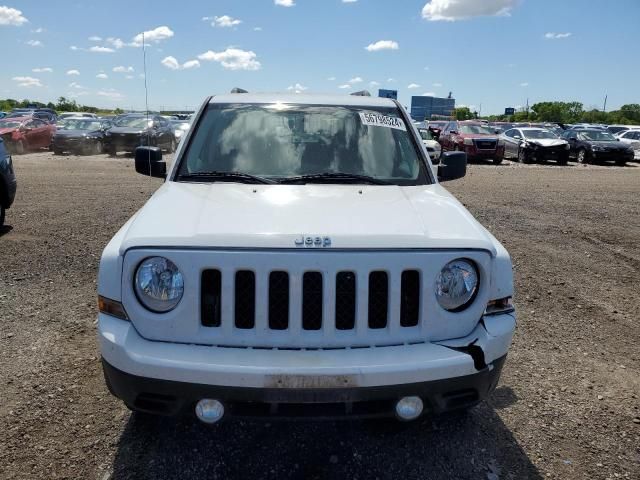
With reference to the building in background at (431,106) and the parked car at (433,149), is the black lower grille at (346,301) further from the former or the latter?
the building in background at (431,106)

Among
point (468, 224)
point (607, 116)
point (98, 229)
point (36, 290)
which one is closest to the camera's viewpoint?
point (468, 224)

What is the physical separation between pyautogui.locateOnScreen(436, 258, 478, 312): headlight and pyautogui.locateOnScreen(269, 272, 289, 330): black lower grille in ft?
2.30

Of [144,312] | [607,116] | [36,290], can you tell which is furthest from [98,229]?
[607,116]

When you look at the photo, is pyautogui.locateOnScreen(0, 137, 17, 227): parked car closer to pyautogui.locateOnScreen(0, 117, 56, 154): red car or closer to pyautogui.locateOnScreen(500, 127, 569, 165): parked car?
pyautogui.locateOnScreen(0, 117, 56, 154): red car

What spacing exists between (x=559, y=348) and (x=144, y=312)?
3.26 meters

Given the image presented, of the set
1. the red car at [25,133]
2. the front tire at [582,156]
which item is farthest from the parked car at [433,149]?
the red car at [25,133]

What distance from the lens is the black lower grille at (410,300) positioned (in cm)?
247

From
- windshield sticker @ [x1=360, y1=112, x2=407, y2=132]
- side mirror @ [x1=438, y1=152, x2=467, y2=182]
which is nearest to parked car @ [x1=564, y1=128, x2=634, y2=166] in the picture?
side mirror @ [x1=438, y1=152, x2=467, y2=182]

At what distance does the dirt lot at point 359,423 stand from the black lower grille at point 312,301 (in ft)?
2.75

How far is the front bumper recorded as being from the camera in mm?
2273

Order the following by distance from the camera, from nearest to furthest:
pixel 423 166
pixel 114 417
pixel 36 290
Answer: pixel 114 417, pixel 423 166, pixel 36 290

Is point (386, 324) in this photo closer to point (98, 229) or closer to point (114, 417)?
point (114, 417)

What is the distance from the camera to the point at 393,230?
8.40 feet

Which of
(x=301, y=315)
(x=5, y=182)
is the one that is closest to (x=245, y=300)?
(x=301, y=315)
